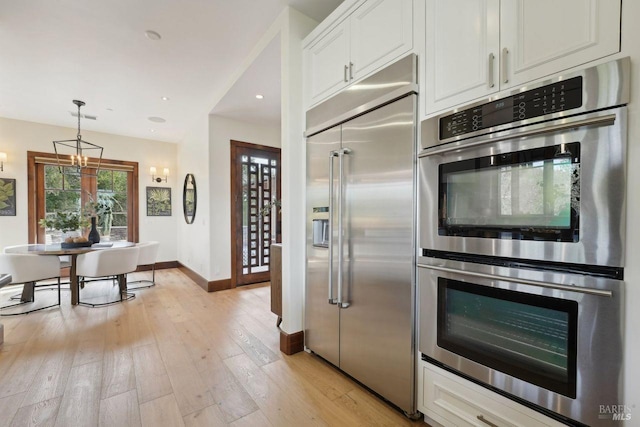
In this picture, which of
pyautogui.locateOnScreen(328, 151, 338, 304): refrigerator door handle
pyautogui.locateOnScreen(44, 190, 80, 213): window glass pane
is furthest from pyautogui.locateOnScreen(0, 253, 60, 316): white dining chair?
pyautogui.locateOnScreen(328, 151, 338, 304): refrigerator door handle

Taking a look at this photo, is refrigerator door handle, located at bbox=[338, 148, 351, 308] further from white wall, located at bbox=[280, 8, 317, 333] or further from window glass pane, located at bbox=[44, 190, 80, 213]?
window glass pane, located at bbox=[44, 190, 80, 213]

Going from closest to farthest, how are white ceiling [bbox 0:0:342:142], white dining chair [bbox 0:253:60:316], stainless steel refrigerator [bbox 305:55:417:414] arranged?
stainless steel refrigerator [bbox 305:55:417:414] → white ceiling [bbox 0:0:342:142] → white dining chair [bbox 0:253:60:316]

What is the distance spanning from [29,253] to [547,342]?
16.5 ft

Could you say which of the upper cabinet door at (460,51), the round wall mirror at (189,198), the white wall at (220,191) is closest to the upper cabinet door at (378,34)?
the upper cabinet door at (460,51)

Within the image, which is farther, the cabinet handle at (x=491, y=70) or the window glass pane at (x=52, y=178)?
the window glass pane at (x=52, y=178)

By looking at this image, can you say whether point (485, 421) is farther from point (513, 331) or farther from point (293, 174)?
point (293, 174)

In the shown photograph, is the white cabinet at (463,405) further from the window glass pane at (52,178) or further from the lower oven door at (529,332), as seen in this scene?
the window glass pane at (52,178)

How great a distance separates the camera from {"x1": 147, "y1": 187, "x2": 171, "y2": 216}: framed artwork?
5.95 m

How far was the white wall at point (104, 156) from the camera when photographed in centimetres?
470

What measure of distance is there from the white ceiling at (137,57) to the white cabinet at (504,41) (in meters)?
1.34

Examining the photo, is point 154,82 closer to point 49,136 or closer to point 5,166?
point 49,136

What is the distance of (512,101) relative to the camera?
1.17 meters

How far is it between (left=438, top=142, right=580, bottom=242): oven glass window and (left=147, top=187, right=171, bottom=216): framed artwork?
20.4ft

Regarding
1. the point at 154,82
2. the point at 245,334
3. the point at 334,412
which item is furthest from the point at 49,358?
the point at 154,82
